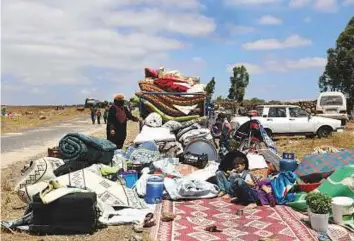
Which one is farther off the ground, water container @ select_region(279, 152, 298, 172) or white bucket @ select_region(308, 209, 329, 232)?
water container @ select_region(279, 152, 298, 172)

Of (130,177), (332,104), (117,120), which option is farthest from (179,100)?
(332,104)

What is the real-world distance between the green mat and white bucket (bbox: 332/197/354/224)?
537 mm

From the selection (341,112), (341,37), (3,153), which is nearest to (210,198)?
(3,153)

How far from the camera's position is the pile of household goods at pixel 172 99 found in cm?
1395

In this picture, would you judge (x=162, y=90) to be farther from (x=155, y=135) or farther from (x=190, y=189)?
(x=190, y=189)

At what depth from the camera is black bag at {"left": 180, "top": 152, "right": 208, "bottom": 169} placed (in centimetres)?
1009

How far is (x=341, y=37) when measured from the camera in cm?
3906

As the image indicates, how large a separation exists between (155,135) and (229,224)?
220 inches

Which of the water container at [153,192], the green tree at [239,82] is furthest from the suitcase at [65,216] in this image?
the green tree at [239,82]

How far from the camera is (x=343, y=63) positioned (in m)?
39.0

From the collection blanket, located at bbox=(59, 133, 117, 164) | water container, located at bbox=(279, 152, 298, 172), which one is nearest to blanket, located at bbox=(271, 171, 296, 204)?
water container, located at bbox=(279, 152, 298, 172)

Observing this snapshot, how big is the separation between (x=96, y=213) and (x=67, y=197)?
0.50 m

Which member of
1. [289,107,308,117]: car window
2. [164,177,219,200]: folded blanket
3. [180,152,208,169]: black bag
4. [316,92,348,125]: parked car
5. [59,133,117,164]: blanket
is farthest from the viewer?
[316,92,348,125]: parked car

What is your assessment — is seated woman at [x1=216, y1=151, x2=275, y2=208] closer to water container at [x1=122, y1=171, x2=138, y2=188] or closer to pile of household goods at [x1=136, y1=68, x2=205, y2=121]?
water container at [x1=122, y1=171, x2=138, y2=188]
